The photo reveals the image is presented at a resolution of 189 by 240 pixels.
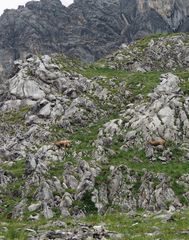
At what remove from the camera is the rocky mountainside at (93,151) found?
81.3 ft

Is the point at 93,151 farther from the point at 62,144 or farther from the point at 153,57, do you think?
the point at 153,57

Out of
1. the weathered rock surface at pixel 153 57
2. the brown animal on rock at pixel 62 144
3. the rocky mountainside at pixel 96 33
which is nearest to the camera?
the brown animal on rock at pixel 62 144

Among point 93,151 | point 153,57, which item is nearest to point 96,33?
point 153,57

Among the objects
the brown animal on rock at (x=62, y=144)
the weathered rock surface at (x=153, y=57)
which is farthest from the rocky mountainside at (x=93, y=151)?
the weathered rock surface at (x=153, y=57)

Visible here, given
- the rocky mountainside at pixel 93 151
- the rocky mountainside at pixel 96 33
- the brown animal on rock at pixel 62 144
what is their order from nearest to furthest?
the rocky mountainside at pixel 93 151 < the brown animal on rock at pixel 62 144 < the rocky mountainside at pixel 96 33

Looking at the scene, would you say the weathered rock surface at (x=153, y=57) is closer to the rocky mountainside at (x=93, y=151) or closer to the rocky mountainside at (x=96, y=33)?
the rocky mountainside at (x=93, y=151)

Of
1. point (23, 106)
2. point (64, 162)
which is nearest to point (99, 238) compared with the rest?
point (64, 162)

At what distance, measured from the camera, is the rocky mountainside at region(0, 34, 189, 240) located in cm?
2477

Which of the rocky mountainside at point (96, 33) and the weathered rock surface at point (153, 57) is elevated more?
the rocky mountainside at point (96, 33)

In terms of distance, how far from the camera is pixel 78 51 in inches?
7259

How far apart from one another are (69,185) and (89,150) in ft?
30.1

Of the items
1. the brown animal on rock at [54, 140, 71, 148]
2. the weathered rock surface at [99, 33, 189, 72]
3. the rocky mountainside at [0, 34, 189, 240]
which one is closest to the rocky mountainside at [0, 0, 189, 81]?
the weathered rock surface at [99, 33, 189, 72]

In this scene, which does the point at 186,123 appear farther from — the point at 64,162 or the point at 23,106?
the point at 23,106

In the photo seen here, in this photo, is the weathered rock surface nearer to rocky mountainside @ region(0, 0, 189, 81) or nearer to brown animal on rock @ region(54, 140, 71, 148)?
brown animal on rock @ region(54, 140, 71, 148)
